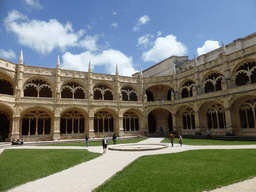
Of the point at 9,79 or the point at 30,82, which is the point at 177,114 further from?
the point at 9,79

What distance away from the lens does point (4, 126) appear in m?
26.0

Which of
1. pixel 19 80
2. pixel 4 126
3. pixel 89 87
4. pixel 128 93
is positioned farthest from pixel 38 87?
pixel 128 93

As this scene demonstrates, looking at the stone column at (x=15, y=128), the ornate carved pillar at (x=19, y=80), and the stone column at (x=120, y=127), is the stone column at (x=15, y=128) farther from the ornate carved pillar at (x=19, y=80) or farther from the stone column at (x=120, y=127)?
the stone column at (x=120, y=127)

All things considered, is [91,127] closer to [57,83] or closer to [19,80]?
[57,83]

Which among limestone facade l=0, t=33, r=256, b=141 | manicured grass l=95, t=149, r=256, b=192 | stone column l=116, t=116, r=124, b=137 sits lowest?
manicured grass l=95, t=149, r=256, b=192

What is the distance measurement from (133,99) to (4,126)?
21.6 metres

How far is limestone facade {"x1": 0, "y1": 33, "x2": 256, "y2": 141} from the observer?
77.9 feet

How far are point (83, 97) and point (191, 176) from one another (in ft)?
91.2

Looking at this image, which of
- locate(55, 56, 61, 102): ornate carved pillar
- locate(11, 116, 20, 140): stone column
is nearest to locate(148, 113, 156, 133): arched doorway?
locate(55, 56, 61, 102): ornate carved pillar

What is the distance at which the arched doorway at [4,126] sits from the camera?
25.7 m

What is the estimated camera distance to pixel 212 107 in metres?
26.9

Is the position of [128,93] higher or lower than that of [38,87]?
lower

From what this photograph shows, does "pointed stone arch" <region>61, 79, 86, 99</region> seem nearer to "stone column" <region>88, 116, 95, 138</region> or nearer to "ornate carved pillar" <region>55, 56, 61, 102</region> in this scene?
"ornate carved pillar" <region>55, 56, 61, 102</region>

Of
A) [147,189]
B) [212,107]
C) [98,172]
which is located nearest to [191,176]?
[147,189]
